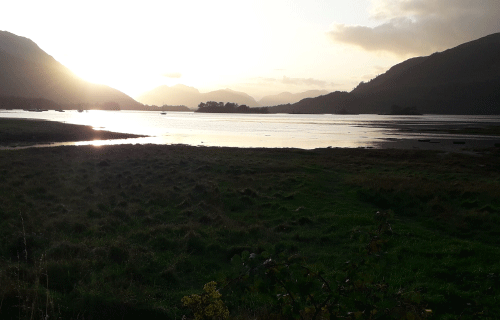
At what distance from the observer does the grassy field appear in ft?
14.2

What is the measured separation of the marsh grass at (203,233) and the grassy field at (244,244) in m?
0.05

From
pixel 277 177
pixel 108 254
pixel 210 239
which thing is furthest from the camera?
pixel 277 177

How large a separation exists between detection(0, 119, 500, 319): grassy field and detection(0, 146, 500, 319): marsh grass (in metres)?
0.05

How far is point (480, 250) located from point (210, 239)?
9.51 metres

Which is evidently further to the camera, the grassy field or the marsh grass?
the marsh grass

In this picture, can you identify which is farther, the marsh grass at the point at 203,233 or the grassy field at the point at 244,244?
the marsh grass at the point at 203,233

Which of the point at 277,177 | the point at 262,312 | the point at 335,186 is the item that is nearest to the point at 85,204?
the point at 262,312

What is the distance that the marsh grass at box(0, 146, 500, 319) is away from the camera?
7660 millimetres

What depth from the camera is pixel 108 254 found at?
32.9ft

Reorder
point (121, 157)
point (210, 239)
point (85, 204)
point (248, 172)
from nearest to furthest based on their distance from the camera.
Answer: point (210, 239), point (85, 204), point (248, 172), point (121, 157)

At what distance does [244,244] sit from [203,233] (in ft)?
6.32

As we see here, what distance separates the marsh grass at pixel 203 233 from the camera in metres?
7.66

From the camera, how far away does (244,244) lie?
39.4ft

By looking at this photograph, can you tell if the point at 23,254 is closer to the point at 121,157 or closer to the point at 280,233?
the point at 280,233
